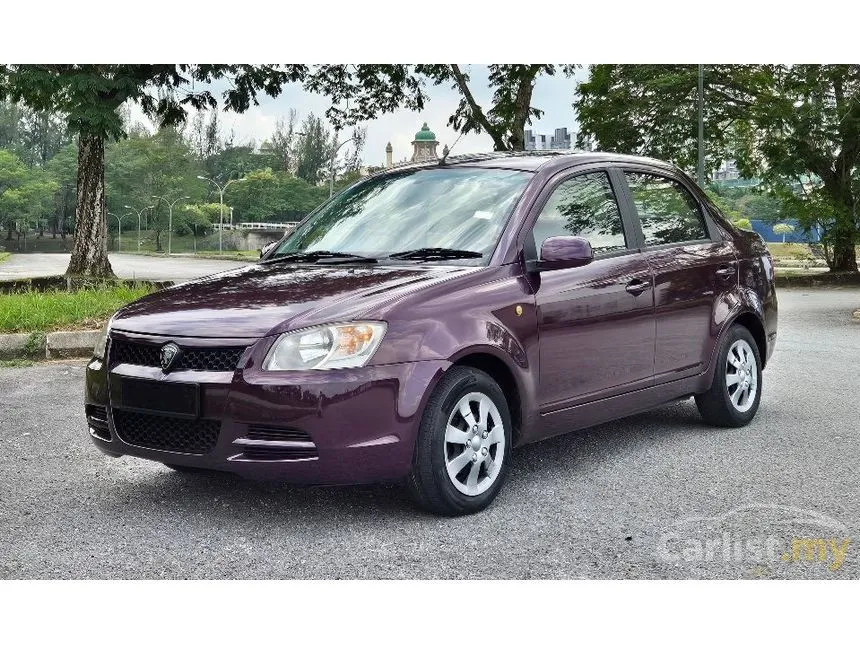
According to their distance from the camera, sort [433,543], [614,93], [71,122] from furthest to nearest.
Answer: [614,93], [71,122], [433,543]

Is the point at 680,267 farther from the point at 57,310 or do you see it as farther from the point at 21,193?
the point at 21,193

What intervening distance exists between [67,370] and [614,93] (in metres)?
26.1

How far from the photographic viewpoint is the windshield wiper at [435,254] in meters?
5.44

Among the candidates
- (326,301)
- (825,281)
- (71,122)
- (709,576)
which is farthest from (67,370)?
(825,281)

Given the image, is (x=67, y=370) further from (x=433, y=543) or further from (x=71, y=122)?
(x=71, y=122)

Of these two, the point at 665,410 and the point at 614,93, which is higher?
the point at 614,93

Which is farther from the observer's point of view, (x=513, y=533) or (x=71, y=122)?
(x=71, y=122)

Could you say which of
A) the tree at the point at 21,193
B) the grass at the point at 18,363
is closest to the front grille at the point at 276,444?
the grass at the point at 18,363

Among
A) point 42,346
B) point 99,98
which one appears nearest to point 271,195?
point 99,98

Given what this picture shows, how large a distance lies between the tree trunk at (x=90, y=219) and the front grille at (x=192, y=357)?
16780 mm

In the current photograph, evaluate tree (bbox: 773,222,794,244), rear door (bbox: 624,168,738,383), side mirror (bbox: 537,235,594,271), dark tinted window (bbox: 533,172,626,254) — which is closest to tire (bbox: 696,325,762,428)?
rear door (bbox: 624,168,738,383)

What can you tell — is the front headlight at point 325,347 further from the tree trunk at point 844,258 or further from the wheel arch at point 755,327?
the tree trunk at point 844,258

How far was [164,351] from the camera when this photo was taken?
15.6 feet

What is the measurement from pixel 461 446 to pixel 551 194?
162cm
